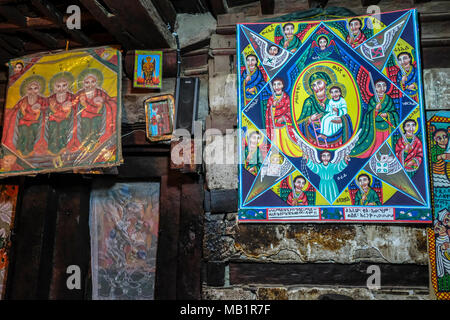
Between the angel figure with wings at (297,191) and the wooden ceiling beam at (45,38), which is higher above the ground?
the wooden ceiling beam at (45,38)

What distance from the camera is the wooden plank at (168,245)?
2.76 m

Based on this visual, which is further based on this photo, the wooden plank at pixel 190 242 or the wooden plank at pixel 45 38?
the wooden plank at pixel 45 38

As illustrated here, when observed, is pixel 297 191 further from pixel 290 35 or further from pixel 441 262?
pixel 290 35

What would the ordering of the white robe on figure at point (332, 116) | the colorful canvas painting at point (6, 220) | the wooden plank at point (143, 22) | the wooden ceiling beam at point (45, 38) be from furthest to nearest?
1. the colorful canvas painting at point (6, 220)
2. the wooden ceiling beam at point (45, 38)
3. the white robe on figure at point (332, 116)
4. the wooden plank at point (143, 22)

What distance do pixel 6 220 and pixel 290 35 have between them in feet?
12.0

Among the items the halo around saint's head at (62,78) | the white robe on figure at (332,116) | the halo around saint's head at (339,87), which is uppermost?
the halo around saint's head at (62,78)

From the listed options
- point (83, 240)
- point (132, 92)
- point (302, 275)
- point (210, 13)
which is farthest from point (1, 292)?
point (210, 13)

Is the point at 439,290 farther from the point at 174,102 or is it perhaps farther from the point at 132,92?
the point at 132,92

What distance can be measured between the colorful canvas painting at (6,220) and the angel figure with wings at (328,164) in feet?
10.7

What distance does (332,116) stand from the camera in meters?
2.52

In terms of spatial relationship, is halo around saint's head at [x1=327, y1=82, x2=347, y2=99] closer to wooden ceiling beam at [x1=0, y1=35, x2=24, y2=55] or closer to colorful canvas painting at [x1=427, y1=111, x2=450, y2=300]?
colorful canvas painting at [x1=427, y1=111, x2=450, y2=300]

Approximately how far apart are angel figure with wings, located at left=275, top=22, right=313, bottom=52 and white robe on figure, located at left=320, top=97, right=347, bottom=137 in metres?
0.62

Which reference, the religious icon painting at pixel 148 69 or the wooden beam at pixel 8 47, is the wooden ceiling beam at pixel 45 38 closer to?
the wooden beam at pixel 8 47

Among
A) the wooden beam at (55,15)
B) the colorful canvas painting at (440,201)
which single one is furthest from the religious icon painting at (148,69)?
the colorful canvas painting at (440,201)
